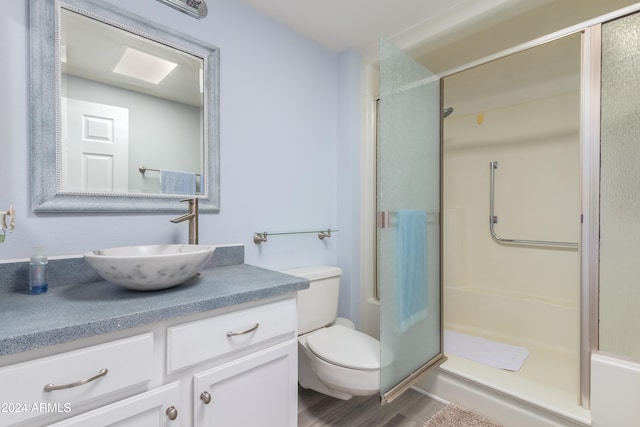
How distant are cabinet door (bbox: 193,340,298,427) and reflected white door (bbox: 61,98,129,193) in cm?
88

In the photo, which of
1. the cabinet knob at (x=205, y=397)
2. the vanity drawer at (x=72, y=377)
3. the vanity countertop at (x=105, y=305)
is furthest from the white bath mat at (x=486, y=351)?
the vanity drawer at (x=72, y=377)

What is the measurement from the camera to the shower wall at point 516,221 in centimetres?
216

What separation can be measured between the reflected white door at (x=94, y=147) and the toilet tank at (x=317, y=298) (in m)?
1.02

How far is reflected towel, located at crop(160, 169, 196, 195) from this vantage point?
1392 millimetres

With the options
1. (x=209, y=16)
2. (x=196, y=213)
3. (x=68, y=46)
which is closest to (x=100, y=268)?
(x=196, y=213)

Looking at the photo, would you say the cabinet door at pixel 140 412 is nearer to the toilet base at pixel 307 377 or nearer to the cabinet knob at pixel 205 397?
the cabinet knob at pixel 205 397

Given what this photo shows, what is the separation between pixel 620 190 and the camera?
1277 mm

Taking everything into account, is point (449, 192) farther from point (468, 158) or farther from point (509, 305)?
point (509, 305)

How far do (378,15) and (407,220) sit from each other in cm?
124

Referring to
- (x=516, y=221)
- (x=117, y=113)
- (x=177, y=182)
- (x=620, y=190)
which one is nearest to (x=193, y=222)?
(x=177, y=182)

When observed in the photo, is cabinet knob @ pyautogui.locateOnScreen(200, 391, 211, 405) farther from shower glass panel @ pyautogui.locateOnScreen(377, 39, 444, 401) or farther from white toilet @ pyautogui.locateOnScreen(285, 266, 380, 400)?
shower glass panel @ pyautogui.locateOnScreen(377, 39, 444, 401)

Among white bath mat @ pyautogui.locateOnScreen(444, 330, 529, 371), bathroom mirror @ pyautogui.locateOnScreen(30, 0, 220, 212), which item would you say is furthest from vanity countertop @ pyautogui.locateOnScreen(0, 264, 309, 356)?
white bath mat @ pyautogui.locateOnScreen(444, 330, 529, 371)

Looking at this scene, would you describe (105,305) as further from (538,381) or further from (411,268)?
(538,381)

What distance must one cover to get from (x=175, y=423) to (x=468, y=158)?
2720 mm
